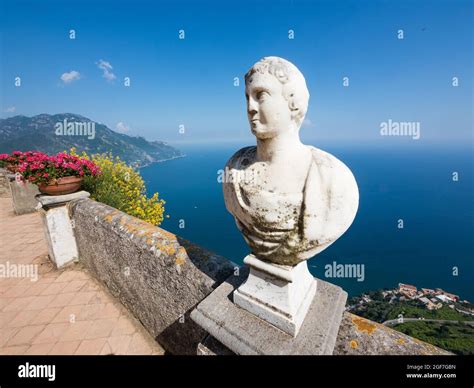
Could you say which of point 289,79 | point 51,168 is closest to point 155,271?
point 289,79

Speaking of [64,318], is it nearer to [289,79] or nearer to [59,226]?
[59,226]

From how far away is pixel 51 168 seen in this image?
3639mm

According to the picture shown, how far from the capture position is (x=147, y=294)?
2.76 meters

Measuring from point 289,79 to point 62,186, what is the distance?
4.17 metres

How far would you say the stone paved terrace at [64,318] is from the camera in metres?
2.73

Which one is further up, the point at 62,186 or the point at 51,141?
the point at 51,141

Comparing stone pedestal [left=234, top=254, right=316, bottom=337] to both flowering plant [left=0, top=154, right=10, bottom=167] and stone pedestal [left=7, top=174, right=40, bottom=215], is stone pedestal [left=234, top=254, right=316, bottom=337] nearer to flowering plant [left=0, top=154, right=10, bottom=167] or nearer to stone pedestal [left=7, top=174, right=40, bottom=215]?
stone pedestal [left=7, top=174, right=40, bottom=215]

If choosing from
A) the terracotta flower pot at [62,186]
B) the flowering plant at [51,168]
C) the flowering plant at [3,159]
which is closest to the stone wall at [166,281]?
the terracotta flower pot at [62,186]

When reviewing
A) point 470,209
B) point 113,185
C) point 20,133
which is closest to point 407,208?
point 470,209

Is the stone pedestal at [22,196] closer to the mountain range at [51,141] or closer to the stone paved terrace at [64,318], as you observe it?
the stone paved terrace at [64,318]

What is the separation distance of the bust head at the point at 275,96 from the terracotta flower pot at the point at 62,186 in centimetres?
385

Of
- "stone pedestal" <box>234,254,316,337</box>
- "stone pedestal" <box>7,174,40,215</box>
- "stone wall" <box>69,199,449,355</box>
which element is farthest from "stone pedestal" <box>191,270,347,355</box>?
"stone pedestal" <box>7,174,40,215</box>

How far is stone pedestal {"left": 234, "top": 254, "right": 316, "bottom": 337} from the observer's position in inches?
53.2
